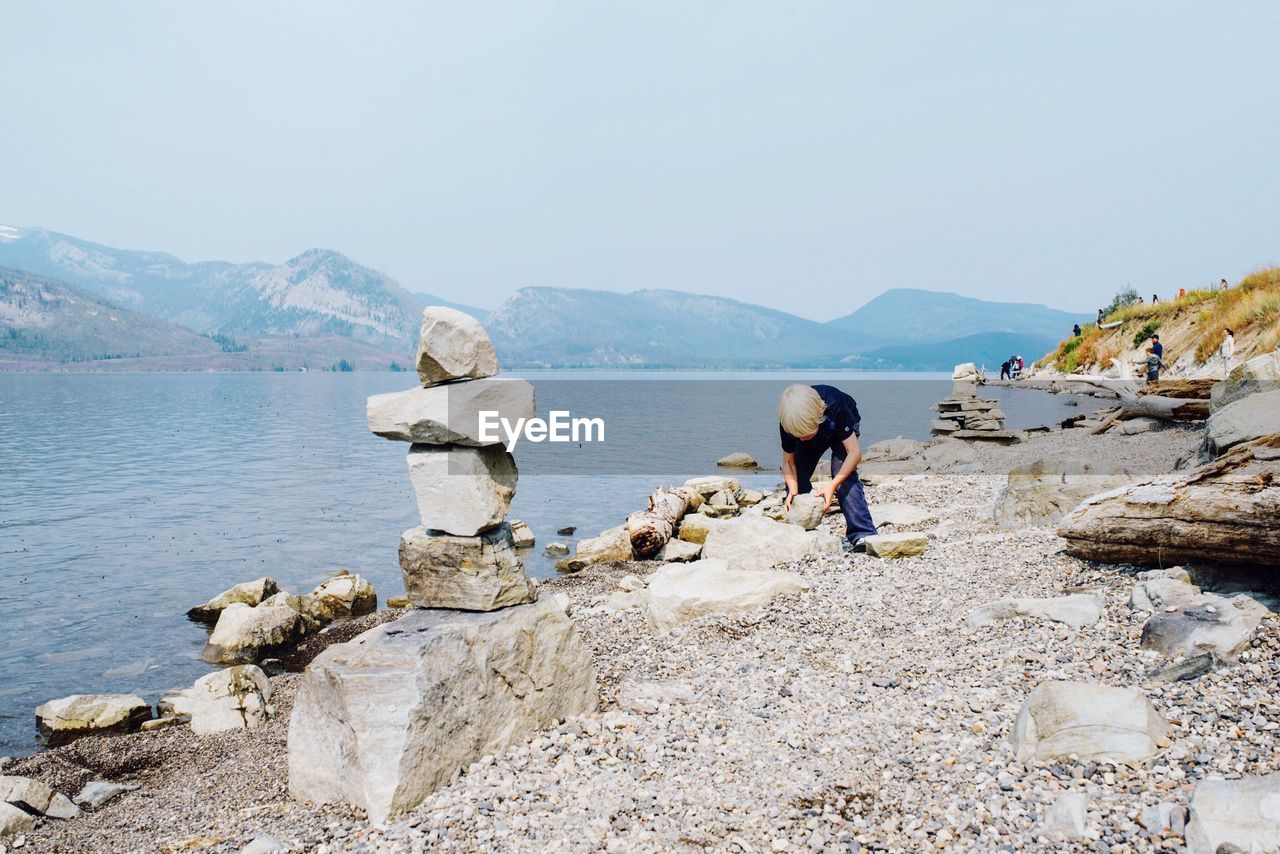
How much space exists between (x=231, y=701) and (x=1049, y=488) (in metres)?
11.5

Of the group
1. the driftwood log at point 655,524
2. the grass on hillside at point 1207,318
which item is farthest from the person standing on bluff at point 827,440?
the grass on hillside at point 1207,318

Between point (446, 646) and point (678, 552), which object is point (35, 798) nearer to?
point (446, 646)

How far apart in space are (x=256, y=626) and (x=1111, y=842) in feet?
41.7

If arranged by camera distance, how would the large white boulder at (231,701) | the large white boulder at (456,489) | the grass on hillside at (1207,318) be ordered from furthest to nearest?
the grass on hillside at (1207,318), the large white boulder at (231,701), the large white boulder at (456,489)

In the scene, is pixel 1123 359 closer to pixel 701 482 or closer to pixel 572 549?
pixel 701 482

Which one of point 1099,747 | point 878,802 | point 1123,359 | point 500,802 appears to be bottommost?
point 500,802

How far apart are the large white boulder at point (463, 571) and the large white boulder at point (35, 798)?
3.99 m

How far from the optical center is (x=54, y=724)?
10.3 meters

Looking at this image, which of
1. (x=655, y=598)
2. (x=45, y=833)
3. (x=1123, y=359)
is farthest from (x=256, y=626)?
(x=1123, y=359)

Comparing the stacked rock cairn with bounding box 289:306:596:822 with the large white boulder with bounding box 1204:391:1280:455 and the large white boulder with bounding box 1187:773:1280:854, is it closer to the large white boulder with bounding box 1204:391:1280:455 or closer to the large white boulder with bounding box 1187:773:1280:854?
the large white boulder with bounding box 1187:773:1280:854

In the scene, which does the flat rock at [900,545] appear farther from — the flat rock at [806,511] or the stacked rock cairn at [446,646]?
the stacked rock cairn at [446,646]

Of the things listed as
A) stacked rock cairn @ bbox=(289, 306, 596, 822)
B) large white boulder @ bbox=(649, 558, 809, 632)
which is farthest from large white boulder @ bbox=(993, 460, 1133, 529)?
stacked rock cairn @ bbox=(289, 306, 596, 822)

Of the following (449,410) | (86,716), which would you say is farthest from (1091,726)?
(86,716)

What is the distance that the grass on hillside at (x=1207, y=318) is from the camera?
3509 cm
